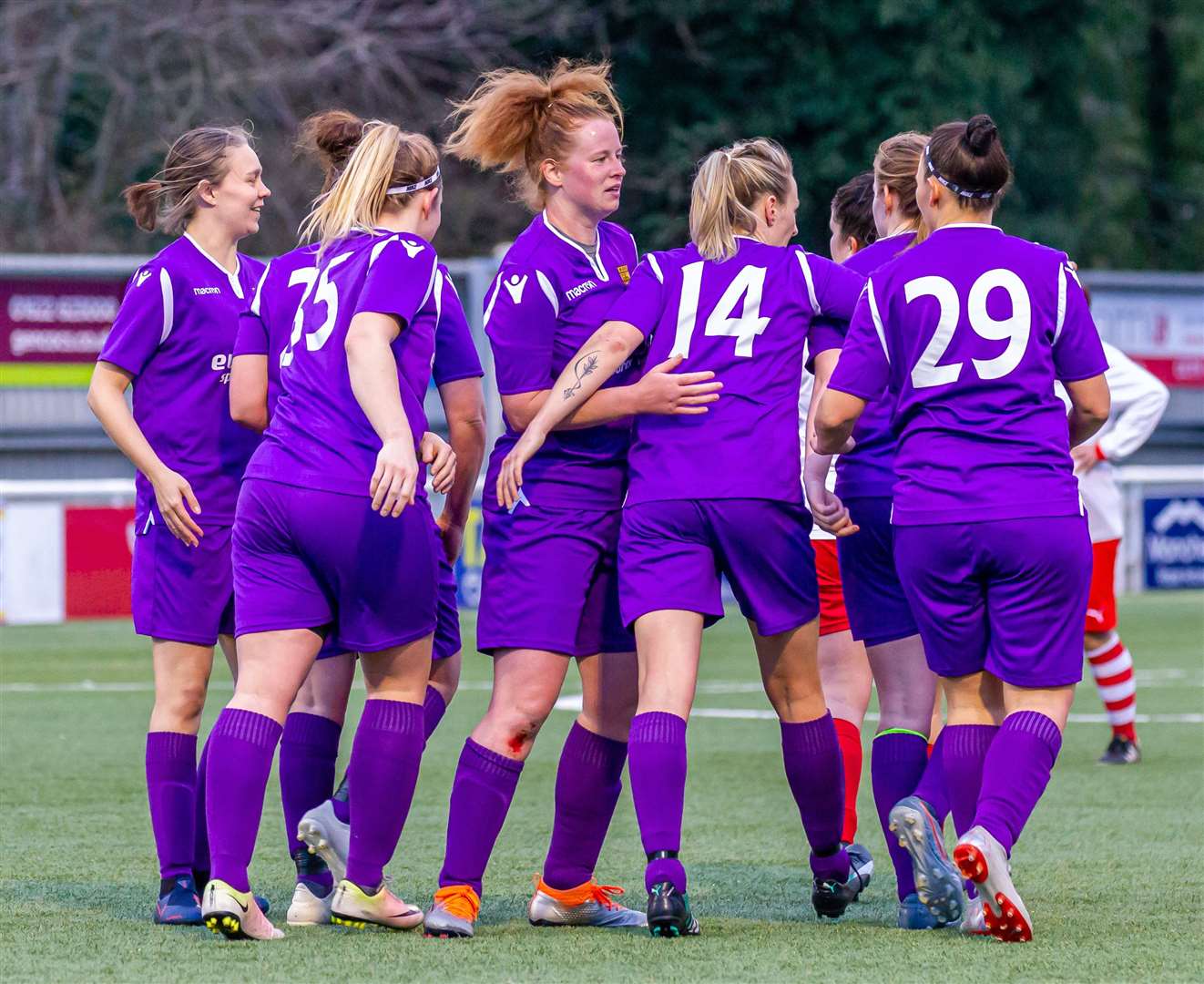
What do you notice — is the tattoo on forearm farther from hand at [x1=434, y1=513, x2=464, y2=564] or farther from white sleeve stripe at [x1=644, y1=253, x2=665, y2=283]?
hand at [x1=434, y1=513, x2=464, y2=564]

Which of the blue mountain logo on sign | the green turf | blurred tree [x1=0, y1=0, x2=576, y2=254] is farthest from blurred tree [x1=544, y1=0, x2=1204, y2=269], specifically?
the green turf

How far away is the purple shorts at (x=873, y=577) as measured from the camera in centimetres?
566

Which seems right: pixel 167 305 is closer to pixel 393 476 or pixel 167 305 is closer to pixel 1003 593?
pixel 393 476

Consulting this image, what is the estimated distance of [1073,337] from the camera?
16.9 ft

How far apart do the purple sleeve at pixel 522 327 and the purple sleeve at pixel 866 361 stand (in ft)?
2.52

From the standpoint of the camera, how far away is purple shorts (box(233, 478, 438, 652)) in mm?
5047

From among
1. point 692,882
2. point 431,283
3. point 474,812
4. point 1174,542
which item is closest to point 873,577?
point 692,882

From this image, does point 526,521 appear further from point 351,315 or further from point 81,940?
point 81,940

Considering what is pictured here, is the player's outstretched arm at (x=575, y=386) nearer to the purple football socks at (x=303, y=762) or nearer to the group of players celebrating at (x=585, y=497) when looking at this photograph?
the group of players celebrating at (x=585, y=497)

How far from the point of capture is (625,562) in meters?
5.29

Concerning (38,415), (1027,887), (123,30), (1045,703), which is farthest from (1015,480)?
(123,30)

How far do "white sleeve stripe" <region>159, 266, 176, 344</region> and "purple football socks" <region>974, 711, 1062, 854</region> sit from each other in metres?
2.44

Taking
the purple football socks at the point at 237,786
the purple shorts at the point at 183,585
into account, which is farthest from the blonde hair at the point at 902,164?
the purple football socks at the point at 237,786

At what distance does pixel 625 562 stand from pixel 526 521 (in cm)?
29
